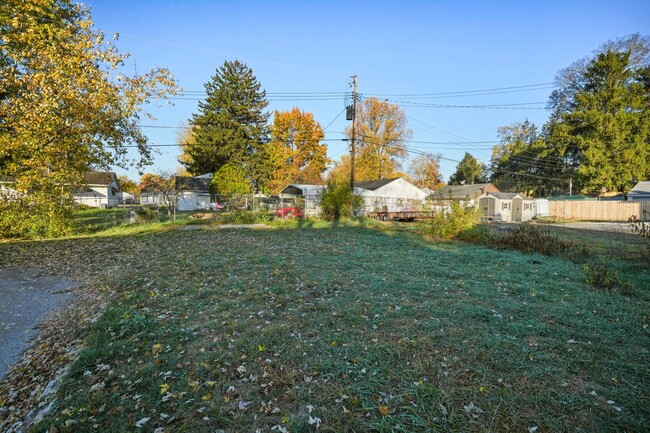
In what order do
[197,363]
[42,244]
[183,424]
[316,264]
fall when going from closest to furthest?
[183,424], [197,363], [316,264], [42,244]

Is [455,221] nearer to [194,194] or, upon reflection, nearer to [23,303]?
[23,303]

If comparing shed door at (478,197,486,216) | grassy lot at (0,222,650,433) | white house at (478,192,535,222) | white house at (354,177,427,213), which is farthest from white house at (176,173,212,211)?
grassy lot at (0,222,650,433)

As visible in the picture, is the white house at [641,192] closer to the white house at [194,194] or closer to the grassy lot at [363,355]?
the grassy lot at [363,355]

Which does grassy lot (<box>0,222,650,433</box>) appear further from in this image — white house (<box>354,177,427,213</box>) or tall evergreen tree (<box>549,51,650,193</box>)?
tall evergreen tree (<box>549,51,650,193</box>)

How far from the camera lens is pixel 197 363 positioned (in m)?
3.31

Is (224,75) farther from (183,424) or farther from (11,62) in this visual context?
(183,424)

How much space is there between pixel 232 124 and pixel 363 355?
120 ft

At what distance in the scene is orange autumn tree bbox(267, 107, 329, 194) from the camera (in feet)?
133

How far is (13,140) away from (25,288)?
5569 millimetres

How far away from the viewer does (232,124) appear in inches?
1417

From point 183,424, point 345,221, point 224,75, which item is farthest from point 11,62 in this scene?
point 224,75

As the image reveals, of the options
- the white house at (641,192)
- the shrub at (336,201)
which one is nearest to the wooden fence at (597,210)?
the white house at (641,192)

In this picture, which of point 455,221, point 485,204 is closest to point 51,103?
point 455,221

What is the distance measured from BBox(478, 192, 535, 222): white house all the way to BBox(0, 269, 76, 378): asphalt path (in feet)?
101
